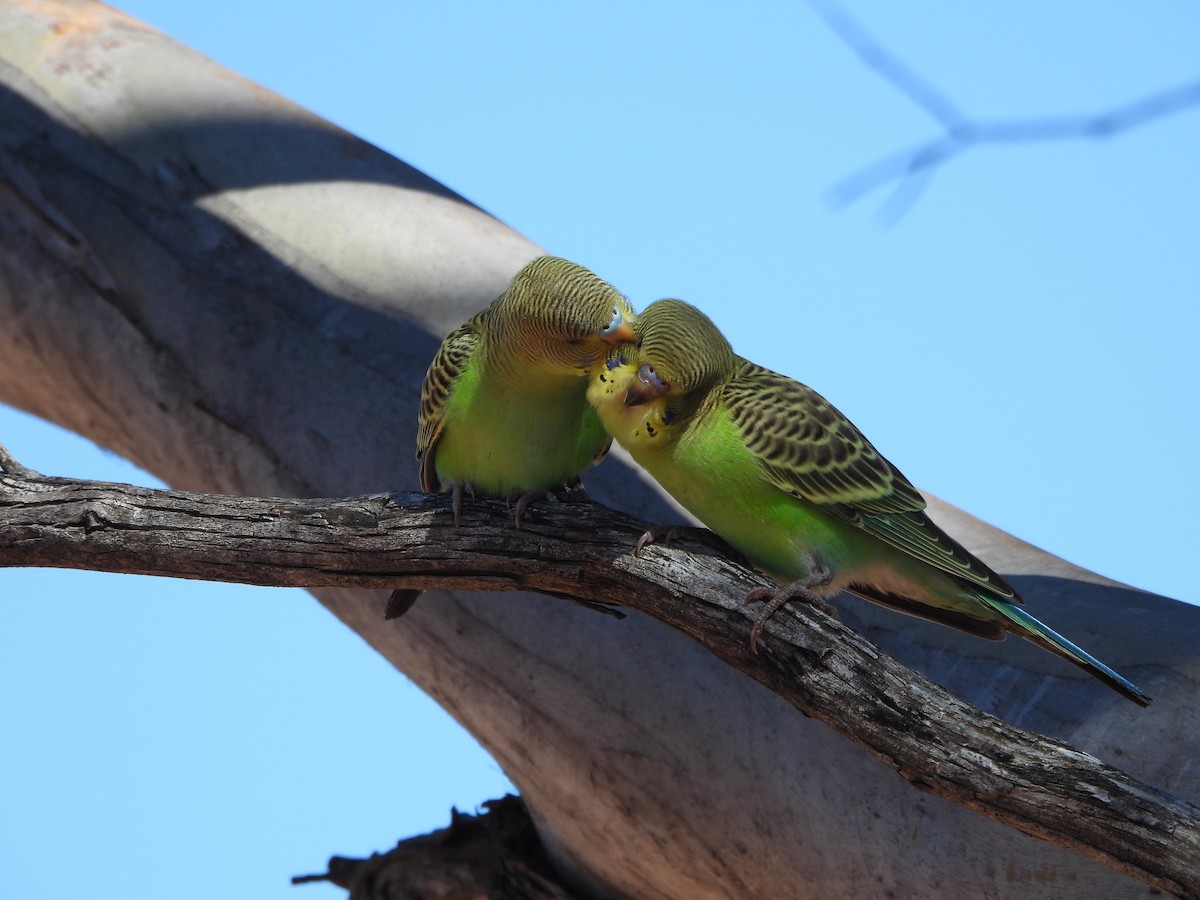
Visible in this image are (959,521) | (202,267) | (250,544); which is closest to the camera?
(250,544)

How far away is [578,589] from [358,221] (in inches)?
117

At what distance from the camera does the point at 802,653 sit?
316cm

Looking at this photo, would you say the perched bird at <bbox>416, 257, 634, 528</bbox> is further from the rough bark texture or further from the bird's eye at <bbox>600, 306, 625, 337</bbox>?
the rough bark texture

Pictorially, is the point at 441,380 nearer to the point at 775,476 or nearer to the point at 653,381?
the point at 653,381

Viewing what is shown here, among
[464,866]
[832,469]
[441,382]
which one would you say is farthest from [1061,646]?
[464,866]

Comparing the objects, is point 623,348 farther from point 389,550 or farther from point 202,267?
point 202,267

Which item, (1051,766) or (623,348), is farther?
(623,348)

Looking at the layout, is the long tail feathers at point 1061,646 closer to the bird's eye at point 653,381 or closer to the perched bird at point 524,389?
the bird's eye at point 653,381

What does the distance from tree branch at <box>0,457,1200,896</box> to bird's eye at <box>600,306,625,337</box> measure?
1.79 feet

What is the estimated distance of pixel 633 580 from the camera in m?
3.40

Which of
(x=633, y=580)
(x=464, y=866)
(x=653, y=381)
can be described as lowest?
(x=464, y=866)

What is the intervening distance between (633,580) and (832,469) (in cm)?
76

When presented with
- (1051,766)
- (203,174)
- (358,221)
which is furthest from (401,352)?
(1051,766)

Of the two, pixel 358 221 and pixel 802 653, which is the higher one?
pixel 358 221
